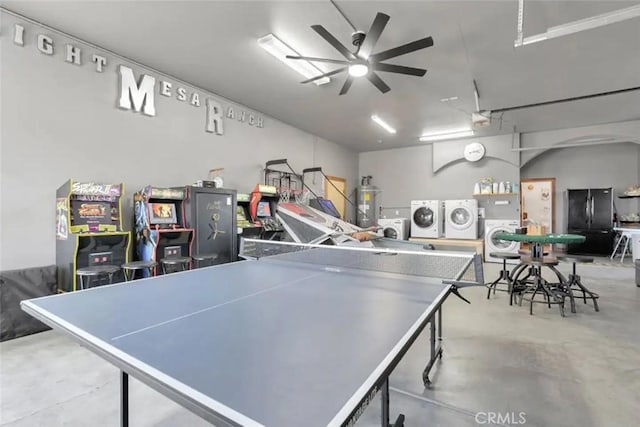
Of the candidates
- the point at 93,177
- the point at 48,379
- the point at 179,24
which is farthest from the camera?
the point at 93,177

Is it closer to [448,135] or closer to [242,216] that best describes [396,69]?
[242,216]

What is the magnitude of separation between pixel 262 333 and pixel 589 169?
11148 millimetres

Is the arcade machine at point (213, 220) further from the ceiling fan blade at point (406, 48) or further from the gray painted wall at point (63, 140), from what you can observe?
the ceiling fan blade at point (406, 48)

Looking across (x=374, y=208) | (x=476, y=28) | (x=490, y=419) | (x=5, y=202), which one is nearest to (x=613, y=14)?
(x=476, y=28)

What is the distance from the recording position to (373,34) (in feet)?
9.84

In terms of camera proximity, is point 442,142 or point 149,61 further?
point 442,142

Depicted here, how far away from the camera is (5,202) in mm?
3346

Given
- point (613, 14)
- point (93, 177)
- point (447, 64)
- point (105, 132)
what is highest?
point (447, 64)

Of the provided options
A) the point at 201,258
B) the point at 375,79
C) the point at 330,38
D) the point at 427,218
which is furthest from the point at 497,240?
the point at 201,258

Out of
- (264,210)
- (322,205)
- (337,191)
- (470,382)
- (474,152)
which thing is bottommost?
(470,382)

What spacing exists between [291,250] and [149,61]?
3.57m

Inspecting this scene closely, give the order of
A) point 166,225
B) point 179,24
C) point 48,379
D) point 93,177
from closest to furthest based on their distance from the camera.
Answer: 1. point 48,379
2. point 179,24
3. point 93,177
4. point 166,225

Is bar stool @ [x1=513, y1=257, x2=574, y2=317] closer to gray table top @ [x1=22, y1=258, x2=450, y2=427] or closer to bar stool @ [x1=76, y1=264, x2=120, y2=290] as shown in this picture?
gray table top @ [x1=22, y1=258, x2=450, y2=427]

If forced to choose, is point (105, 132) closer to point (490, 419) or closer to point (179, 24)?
point (179, 24)
